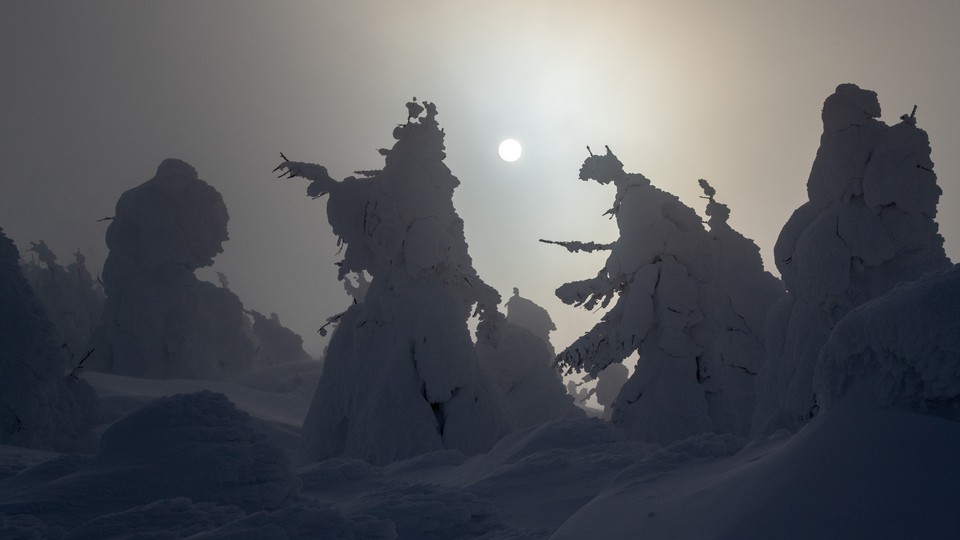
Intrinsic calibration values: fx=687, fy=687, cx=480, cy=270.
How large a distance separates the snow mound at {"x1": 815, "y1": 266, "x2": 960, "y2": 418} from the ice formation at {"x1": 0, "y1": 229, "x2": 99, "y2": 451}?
1413 cm

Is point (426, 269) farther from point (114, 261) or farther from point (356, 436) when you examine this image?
point (114, 261)

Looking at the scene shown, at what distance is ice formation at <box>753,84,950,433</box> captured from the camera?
10.1m

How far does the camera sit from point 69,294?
3516 centimetres

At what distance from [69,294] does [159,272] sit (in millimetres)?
13763

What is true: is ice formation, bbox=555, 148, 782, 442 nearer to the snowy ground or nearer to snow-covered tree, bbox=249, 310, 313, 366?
the snowy ground

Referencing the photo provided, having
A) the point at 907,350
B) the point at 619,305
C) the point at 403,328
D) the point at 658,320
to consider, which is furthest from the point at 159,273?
the point at 907,350

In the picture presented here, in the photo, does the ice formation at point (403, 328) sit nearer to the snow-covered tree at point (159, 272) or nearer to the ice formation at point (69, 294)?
the snow-covered tree at point (159, 272)

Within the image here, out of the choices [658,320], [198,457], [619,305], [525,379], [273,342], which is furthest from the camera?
[273,342]

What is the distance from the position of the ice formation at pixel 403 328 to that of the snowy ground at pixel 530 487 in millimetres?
4560

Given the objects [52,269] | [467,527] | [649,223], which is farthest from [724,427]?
[52,269]

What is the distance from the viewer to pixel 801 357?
10281 millimetres

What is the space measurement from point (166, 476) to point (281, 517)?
1.91m

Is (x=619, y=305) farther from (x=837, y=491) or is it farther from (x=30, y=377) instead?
(x=30, y=377)

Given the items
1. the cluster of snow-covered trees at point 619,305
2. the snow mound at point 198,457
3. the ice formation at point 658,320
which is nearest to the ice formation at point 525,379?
the cluster of snow-covered trees at point 619,305
